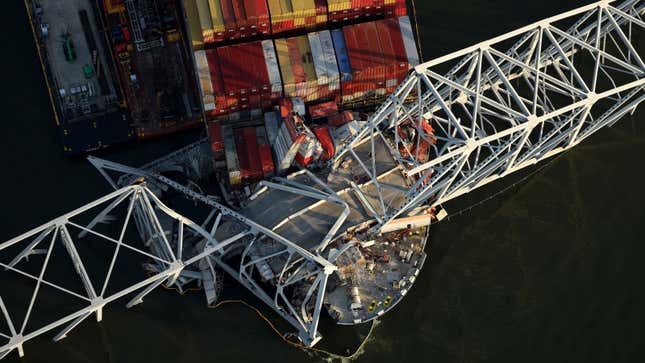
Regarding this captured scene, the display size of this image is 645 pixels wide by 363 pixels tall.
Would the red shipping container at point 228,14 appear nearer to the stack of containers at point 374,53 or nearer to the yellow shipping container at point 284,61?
the yellow shipping container at point 284,61

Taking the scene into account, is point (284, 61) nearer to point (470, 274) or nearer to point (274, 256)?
point (274, 256)

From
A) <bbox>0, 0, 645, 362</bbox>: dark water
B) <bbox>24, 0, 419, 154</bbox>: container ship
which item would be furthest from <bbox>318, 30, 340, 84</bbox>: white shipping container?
<bbox>0, 0, 645, 362</bbox>: dark water

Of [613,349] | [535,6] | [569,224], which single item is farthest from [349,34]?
[613,349]

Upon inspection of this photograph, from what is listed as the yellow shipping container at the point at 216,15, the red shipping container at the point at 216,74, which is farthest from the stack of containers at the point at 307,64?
the red shipping container at the point at 216,74

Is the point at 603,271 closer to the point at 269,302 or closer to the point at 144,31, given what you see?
the point at 269,302

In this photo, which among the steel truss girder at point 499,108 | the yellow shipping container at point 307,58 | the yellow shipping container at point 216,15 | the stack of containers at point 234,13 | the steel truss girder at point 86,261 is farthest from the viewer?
the yellow shipping container at point 307,58

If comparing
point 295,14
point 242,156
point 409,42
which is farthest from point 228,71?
point 409,42
